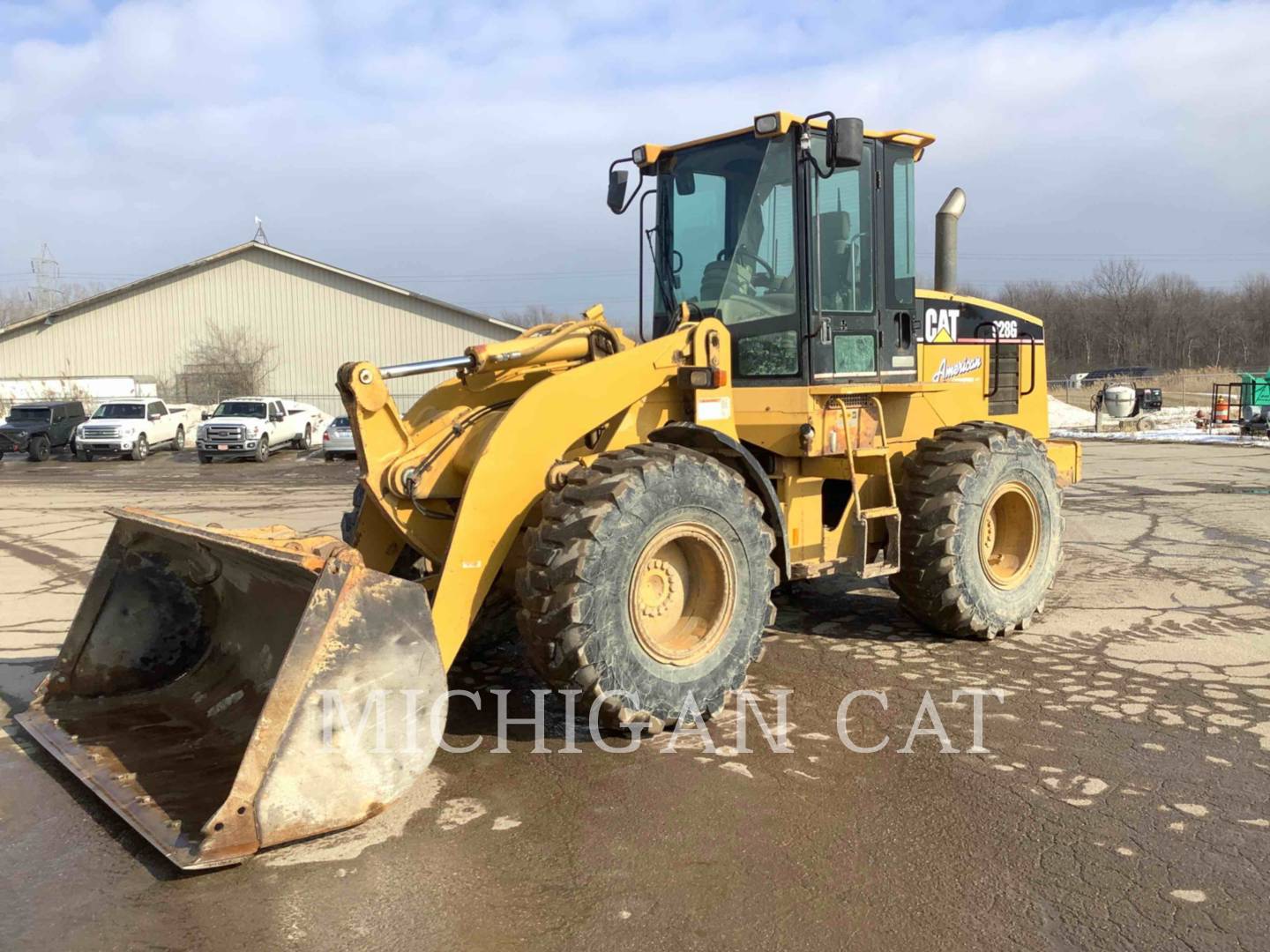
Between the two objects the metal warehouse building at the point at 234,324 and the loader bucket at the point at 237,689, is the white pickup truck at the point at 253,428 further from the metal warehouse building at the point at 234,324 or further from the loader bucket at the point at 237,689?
the loader bucket at the point at 237,689

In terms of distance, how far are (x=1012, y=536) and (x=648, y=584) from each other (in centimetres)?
330

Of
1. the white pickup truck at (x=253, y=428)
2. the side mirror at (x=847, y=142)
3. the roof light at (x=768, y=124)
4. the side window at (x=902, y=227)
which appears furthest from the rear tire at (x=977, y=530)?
the white pickup truck at (x=253, y=428)

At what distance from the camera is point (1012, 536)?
714 centimetres

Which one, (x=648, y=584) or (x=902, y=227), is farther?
(x=902, y=227)

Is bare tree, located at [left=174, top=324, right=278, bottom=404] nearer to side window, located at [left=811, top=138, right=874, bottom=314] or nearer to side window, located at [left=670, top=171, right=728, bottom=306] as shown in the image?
side window, located at [left=670, top=171, right=728, bottom=306]

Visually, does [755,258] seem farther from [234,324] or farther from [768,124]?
[234,324]

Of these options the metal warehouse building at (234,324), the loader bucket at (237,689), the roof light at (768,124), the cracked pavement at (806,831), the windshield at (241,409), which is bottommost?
the cracked pavement at (806,831)

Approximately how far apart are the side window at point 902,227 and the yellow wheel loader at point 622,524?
0.02 meters

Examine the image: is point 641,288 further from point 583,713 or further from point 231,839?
point 231,839

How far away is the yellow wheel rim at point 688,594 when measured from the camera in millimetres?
4980

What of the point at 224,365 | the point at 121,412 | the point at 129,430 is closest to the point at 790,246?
the point at 129,430

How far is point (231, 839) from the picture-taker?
11.6 ft

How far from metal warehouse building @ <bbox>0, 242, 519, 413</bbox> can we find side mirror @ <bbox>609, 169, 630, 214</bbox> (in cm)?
3025

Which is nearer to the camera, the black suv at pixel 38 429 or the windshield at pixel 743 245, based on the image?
the windshield at pixel 743 245
